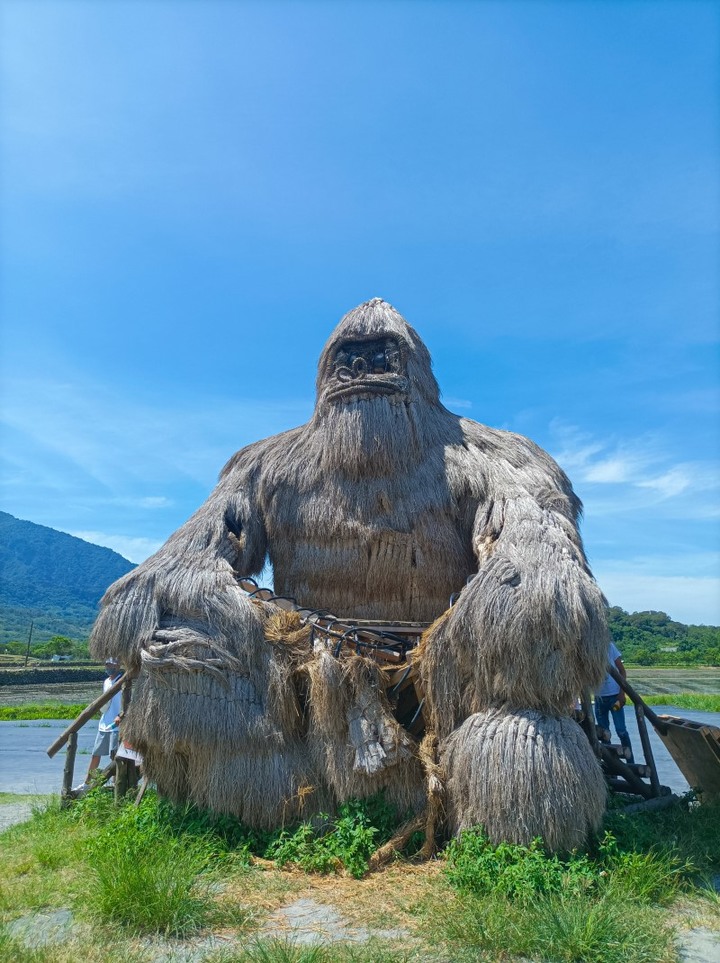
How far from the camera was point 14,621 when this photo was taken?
431 ft

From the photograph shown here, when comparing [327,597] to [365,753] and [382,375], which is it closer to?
[365,753]

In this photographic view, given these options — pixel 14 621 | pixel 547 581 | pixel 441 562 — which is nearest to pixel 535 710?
pixel 547 581

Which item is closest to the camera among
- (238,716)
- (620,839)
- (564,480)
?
(620,839)

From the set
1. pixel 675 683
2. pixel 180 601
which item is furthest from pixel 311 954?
pixel 675 683

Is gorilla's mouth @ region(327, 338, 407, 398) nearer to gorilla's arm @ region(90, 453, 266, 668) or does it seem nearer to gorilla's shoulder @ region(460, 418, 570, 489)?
gorilla's shoulder @ region(460, 418, 570, 489)

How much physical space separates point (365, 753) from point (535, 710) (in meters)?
0.93

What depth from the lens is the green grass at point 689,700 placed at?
42.3 feet

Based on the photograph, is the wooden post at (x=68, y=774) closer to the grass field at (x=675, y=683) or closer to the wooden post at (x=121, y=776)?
the wooden post at (x=121, y=776)

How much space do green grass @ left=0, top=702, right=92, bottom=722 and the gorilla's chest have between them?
1010 centimetres

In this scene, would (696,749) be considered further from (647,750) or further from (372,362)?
(372,362)

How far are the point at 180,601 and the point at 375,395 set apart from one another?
6.10ft

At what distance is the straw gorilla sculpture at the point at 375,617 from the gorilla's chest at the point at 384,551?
1 cm

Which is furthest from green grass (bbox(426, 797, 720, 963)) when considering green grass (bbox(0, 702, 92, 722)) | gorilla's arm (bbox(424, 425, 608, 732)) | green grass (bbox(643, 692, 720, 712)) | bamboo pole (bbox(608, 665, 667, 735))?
green grass (bbox(0, 702, 92, 722))

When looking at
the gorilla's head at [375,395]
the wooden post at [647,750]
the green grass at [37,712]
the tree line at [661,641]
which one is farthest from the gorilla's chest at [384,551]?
the tree line at [661,641]
